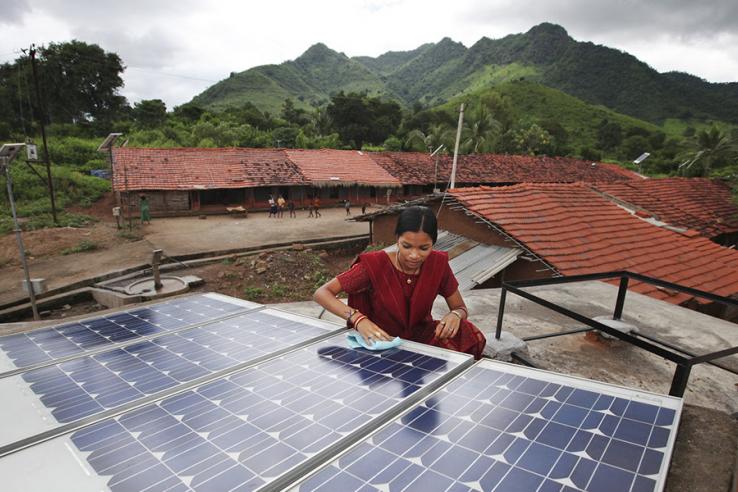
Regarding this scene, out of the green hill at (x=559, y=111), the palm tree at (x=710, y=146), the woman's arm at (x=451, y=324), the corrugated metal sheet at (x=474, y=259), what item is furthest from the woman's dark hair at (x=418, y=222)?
the green hill at (x=559, y=111)

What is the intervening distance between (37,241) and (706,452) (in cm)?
1905

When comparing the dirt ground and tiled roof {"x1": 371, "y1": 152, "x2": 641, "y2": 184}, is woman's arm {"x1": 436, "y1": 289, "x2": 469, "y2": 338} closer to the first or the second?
the dirt ground

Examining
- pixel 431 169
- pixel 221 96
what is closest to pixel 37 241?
pixel 431 169

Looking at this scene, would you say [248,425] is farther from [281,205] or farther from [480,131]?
[480,131]

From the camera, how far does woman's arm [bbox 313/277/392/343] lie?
93.2 inches

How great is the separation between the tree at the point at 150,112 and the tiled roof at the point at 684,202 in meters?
47.9

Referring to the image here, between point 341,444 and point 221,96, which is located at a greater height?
point 221,96

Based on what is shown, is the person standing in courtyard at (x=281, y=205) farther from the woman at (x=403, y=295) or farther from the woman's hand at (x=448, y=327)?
the woman's hand at (x=448, y=327)

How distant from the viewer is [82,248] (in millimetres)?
14281

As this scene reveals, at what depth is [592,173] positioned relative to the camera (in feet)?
104

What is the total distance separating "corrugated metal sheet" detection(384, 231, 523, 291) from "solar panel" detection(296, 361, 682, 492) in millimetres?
5405

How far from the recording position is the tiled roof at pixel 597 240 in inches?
323

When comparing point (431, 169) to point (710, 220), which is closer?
point (710, 220)

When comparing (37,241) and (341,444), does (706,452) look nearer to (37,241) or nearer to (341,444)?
(341,444)
